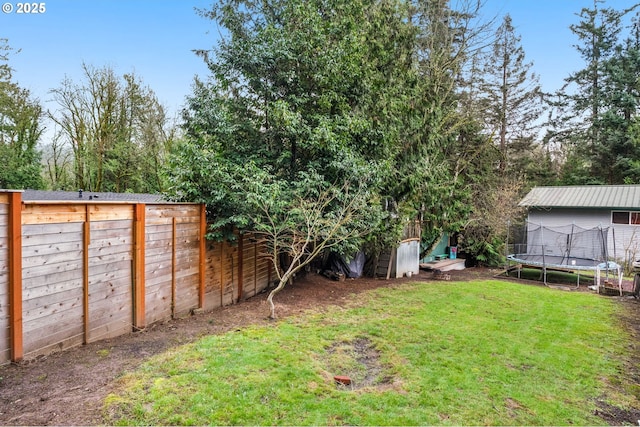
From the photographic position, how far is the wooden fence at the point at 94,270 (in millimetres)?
3242

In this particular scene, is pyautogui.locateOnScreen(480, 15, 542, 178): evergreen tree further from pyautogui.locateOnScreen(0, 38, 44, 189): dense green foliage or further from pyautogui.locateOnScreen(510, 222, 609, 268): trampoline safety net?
pyautogui.locateOnScreen(0, 38, 44, 189): dense green foliage

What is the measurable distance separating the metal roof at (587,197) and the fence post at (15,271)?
17817 mm

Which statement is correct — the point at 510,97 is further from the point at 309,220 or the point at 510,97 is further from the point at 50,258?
the point at 50,258

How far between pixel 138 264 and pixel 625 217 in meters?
18.7

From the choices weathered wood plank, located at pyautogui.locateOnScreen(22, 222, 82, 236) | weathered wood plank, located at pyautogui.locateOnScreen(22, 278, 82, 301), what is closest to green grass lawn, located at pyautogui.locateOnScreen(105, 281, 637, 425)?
weathered wood plank, located at pyautogui.locateOnScreen(22, 278, 82, 301)

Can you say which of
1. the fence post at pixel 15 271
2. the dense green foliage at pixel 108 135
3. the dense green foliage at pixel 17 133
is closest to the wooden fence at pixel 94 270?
the fence post at pixel 15 271

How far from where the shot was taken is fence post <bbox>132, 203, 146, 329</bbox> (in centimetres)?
454

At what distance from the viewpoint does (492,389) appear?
357 cm

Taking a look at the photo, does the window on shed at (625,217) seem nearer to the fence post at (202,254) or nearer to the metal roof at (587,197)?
the metal roof at (587,197)

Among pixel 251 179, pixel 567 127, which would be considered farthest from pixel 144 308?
pixel 567 127

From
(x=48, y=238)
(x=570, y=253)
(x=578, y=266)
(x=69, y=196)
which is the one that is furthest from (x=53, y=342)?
(x=570, y=253)

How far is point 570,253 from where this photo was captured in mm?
13406

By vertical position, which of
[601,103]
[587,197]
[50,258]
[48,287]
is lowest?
[48,287]

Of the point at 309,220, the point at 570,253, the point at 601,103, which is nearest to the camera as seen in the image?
the point at 309,220
